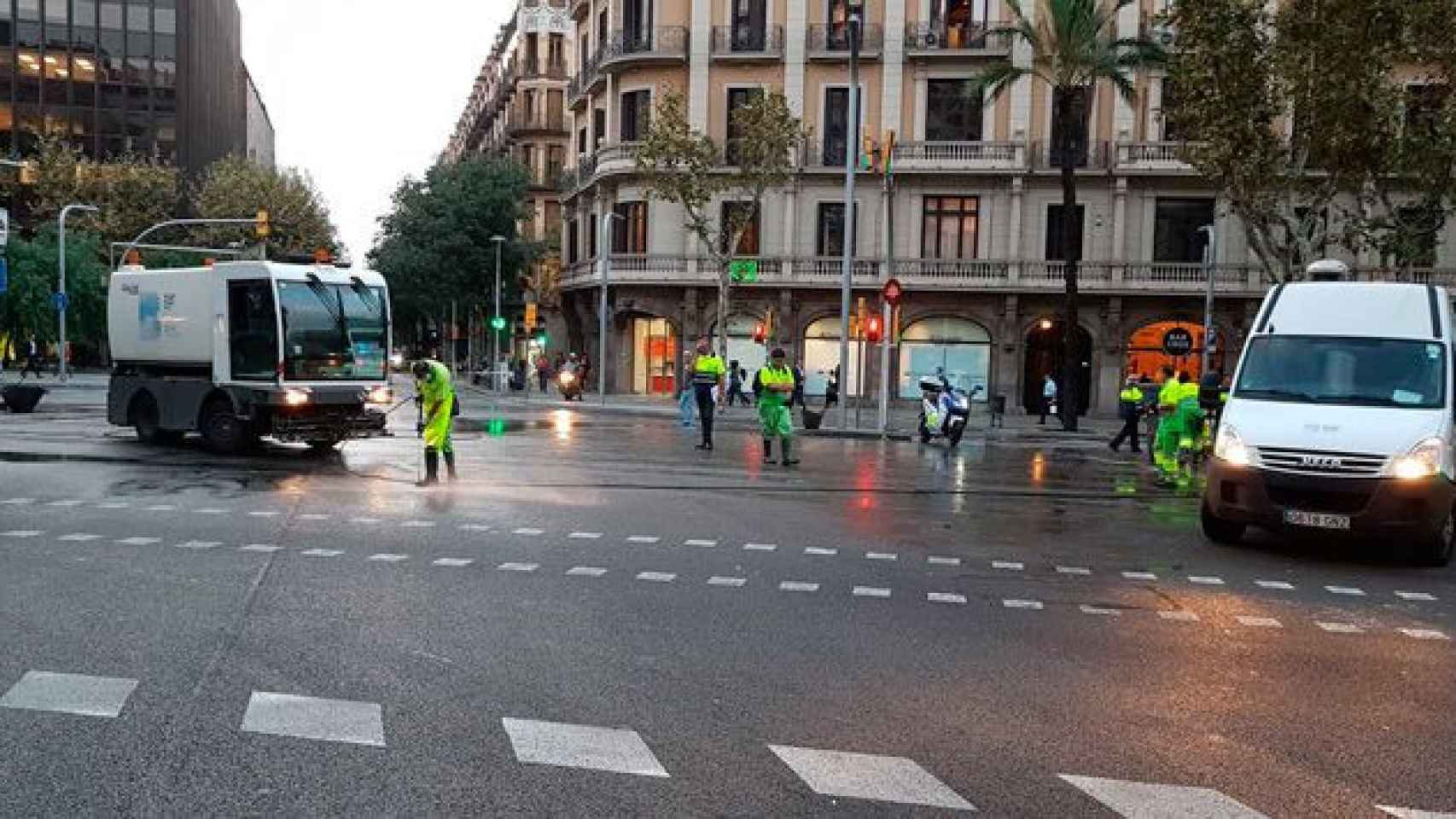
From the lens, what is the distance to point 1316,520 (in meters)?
10.4

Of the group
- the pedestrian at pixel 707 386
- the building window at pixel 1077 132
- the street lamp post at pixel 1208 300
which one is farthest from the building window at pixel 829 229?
the pedestrian at pixel 707 386

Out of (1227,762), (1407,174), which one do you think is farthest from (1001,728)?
(1407,174)

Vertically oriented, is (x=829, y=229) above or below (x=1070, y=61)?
below

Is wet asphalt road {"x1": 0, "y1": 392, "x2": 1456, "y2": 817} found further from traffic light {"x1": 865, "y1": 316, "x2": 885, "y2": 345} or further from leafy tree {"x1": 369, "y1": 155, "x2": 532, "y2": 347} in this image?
leafy tree {"x1": 369, "y1": 155, "x2": 532, "y2": 347}

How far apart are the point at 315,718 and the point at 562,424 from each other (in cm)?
2260

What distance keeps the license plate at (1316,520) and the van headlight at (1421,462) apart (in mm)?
574

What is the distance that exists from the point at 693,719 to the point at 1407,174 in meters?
23.3

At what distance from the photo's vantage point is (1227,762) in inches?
207

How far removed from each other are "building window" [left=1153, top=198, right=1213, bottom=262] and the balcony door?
14.7 metres

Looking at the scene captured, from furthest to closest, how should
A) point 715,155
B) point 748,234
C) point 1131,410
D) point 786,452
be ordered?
point 748,234 < point 715,155 < point 1131,410 < point 786,452

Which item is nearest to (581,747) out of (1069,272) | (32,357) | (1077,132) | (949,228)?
(1069,272)

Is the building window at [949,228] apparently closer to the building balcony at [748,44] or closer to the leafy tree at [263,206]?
the building balcony at [748,44]

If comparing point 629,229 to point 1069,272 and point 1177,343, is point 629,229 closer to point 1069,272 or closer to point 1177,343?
point 1069,272

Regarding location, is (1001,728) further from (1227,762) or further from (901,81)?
(901,81)
